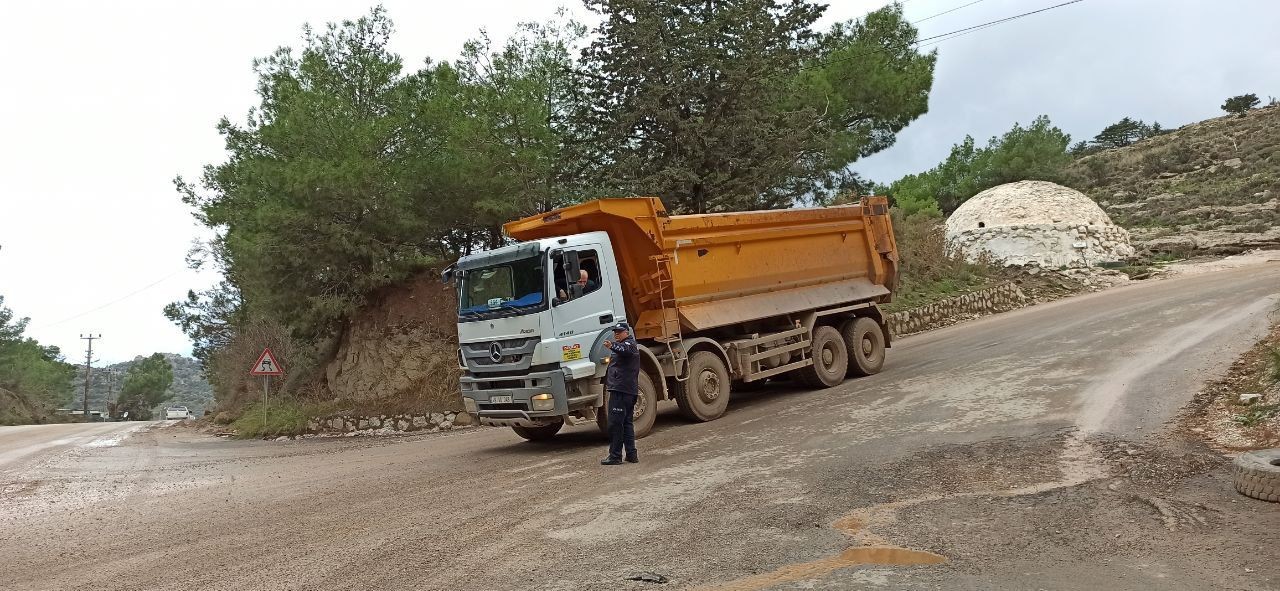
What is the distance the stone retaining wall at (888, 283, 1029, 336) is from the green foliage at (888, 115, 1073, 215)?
389 inches

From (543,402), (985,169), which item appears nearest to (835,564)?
(543,402)

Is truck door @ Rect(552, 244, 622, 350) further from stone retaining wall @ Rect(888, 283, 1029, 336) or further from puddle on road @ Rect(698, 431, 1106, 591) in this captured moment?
stone retaining wall @ Rect(888, 283, 1029, 336)

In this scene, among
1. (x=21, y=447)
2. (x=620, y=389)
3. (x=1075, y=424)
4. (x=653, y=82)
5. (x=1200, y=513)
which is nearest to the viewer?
(x=1200, y=513)

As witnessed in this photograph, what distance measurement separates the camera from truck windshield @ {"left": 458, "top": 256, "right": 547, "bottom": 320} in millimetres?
9750

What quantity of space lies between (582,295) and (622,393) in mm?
1618

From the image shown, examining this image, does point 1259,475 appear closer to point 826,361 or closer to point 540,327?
point 540,327

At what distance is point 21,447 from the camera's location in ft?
60.5

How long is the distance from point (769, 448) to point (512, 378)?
11.0 ft

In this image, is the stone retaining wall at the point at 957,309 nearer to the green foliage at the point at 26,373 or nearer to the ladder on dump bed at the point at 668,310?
the ladder on dump bed at the point at 668,310

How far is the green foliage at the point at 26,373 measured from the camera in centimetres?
4985

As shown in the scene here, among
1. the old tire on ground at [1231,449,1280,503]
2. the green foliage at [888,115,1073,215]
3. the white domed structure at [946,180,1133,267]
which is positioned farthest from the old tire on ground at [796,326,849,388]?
the green foliage at [888,115,1073,215]

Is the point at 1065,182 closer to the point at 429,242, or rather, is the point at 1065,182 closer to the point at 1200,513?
the point at 429,242

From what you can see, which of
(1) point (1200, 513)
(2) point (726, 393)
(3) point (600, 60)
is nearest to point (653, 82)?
(3) point (600, 60)

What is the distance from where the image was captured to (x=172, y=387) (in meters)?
107
